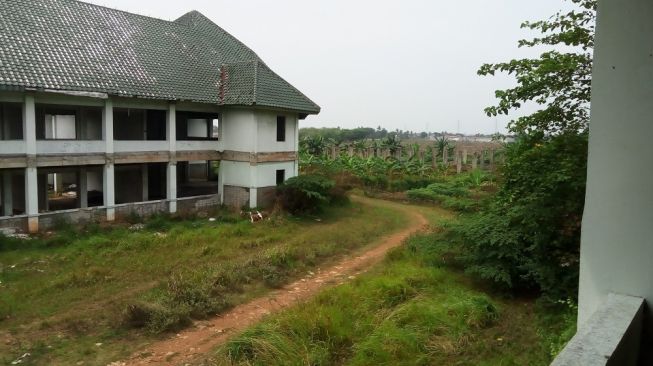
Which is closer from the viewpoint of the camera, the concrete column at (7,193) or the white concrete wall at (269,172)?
the concrete column at (7,193)

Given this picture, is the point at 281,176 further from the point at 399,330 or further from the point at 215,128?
the point at 399,330

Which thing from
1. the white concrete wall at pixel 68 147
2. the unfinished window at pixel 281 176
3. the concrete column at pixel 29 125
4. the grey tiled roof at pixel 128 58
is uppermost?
the grey tiled roof at pixel 128 58

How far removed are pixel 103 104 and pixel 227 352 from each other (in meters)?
13.2

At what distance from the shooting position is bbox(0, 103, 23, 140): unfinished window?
17.1m

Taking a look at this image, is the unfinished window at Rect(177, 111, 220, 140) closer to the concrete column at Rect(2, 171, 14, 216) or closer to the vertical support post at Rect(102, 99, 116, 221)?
the vertical support post at Rect(102, 99, 116, 221)

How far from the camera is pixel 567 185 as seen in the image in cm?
799

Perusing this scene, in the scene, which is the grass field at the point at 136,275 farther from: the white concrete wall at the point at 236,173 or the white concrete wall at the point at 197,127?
the white concrete wall at the point at 197,127

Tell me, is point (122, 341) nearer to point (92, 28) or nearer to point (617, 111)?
point (617, 111)

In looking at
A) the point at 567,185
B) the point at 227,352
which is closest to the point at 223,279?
the point at 227,352

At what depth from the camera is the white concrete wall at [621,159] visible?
3.52 metres

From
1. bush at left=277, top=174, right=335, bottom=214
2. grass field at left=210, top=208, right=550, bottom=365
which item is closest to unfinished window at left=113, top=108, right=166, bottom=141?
bush at left=277, top=174, right=335, bottom=214

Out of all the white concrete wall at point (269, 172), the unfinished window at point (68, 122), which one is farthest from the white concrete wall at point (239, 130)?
the unfinished window at point (68, 122)

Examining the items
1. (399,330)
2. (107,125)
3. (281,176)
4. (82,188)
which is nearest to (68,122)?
(82,188)

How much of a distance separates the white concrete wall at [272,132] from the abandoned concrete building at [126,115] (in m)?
0.05
